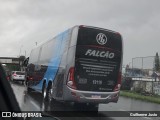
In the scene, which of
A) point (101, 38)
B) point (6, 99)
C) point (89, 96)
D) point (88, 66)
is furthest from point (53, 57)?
point (6, 99)

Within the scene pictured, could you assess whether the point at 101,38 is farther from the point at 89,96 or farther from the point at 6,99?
the point at 6,99

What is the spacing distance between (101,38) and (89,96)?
7.26 ft

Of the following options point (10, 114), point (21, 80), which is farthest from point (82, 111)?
point (21, 80)

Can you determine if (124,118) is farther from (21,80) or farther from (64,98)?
Result: (21,80)

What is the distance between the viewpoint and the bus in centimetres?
1366

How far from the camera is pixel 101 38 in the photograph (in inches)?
556

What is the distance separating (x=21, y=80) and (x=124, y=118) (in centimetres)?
2972

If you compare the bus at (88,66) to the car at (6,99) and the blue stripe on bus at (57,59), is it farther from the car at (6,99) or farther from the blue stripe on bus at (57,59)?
the car at (6,99)

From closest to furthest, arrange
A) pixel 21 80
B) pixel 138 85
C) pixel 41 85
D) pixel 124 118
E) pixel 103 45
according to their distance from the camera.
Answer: pixel 124 118 → pixel 103 45 → pixel 41 85 → pixel 138 85 → pixel 21 80

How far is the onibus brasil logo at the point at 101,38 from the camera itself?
14.1 m

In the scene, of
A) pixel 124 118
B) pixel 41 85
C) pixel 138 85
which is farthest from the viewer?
pixel 138 85

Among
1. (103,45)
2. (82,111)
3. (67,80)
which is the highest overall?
(103,45)

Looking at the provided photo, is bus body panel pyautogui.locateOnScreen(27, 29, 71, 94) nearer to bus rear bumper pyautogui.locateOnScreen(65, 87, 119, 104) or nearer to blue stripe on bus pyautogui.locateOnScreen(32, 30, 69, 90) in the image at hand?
blue stripe on bus pyautogui.locateOnScreen(32, 30, 69, 90)

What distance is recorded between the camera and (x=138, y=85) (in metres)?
32.4
